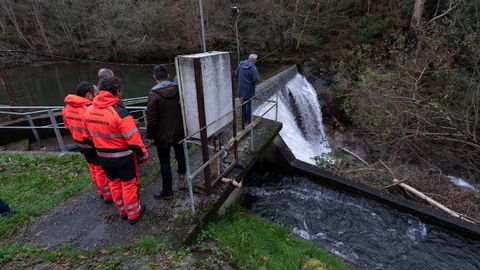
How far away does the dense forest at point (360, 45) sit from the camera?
9414 mm

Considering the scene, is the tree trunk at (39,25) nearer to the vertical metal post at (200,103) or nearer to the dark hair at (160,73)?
the dark hair at (160,73)

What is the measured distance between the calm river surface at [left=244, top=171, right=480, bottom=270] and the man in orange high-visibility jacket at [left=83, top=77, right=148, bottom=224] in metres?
3.06

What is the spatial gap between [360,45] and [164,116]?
56.3ft

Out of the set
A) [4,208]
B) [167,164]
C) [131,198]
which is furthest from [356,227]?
[4,208]

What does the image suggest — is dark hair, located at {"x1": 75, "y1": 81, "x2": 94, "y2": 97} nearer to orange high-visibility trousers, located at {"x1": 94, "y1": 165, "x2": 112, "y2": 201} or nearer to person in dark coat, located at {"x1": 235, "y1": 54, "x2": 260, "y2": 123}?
orange high-visibility trousers, located at {"x1": 94, "y1": 165, "x2": 112, "y2": 201}

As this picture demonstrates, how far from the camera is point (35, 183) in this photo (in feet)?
16.4

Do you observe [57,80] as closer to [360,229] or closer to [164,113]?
[164,113]

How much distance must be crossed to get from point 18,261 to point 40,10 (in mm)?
30214

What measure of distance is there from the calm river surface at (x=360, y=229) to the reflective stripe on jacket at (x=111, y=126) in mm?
3278

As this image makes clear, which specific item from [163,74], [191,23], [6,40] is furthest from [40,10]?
[163,74]

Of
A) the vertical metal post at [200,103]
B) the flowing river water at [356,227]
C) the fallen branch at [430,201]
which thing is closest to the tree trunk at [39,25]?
the flowing river water at [356,227]

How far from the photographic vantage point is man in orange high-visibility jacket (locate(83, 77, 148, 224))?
3197 millimetres

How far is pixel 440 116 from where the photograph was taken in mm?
9023

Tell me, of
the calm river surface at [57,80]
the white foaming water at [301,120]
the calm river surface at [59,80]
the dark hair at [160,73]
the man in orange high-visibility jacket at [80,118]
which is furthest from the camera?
the calm river surface at [57,80]
